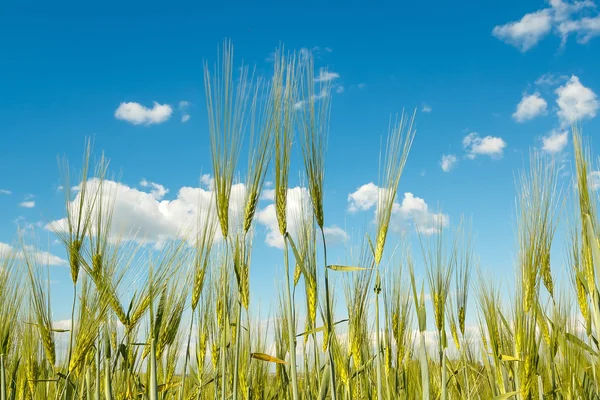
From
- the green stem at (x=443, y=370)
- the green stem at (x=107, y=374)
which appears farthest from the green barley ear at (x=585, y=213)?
the green stem at (x=107, y=374)

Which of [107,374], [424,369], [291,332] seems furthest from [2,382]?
[424,369]

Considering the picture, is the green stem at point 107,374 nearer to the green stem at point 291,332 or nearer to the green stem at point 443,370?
the green stem at point 291,332

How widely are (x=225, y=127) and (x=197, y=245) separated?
1.81ft

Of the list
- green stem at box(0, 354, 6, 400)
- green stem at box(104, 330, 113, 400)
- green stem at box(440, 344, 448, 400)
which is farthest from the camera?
green stem at box(0, 354, 6, 400)

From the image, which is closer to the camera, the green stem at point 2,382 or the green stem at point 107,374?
the green stem at point 107,374

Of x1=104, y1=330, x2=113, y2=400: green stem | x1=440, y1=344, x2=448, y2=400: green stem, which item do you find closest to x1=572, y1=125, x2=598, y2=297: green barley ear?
x1=440, y1=344, x2=448, y2=400: green stem

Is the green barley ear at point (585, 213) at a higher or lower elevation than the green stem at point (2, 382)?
higher

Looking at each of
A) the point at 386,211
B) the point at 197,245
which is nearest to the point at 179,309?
the point at 197,245

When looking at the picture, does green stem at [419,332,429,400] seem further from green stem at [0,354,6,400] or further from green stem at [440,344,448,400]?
green stem at [0,354,6,400]

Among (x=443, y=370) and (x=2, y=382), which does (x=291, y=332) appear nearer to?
(x=443, y=370)

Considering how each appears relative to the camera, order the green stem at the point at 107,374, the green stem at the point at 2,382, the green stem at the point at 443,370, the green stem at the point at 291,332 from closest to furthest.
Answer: the green stem at the point at 291,332, the green stem at the point at 107,374, the green stem at the point at 443,370, the green stem at the point at 2,382

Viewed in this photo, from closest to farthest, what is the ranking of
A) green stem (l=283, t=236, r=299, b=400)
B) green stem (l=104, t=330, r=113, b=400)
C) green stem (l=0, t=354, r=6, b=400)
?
green stem (l=283, t=236, r=299, b=400), green stem (l=104, t=330, r=113, b=400), green stem (l=0, t=354, r=6, b=400)

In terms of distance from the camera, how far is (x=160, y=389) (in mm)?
2428

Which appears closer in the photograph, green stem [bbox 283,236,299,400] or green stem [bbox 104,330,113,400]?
green stem [bbox 283,236,299,400]
